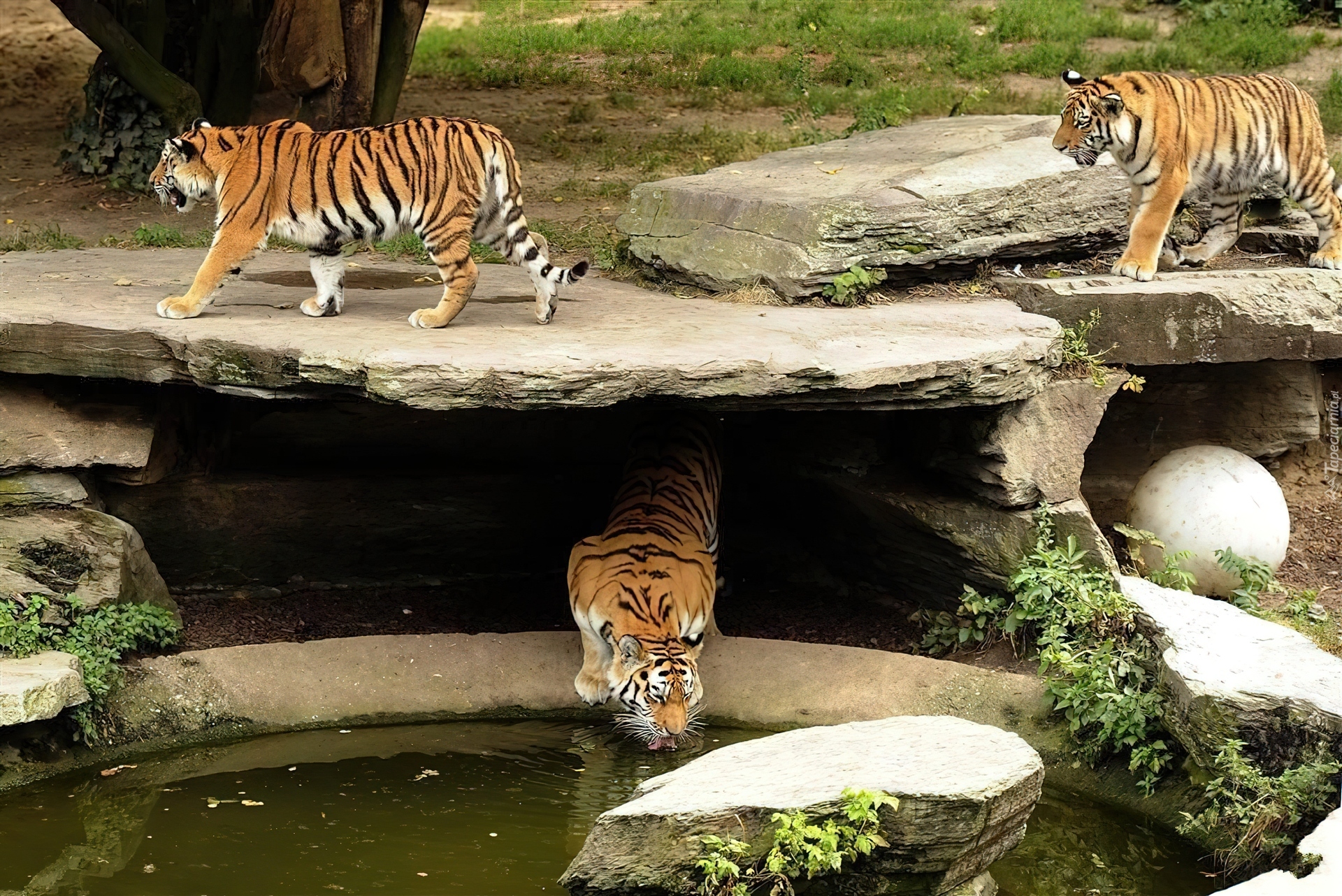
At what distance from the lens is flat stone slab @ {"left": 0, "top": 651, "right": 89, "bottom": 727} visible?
5.11m

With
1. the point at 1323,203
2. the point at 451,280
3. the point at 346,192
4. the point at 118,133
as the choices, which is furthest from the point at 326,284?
the point at 118,133

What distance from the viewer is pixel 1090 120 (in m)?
6.59

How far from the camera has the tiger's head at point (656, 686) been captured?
536 centimetres

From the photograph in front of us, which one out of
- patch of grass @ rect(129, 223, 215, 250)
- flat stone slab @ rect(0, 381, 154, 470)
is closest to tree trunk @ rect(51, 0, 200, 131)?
patch of grass @ rect(129, 223, 215, 250)

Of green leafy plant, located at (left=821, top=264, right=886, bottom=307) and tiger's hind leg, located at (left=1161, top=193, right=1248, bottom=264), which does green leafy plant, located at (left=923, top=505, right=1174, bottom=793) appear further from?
tiger's hind leg, located at (left=1161, top=193, right=1248, bottom=264)

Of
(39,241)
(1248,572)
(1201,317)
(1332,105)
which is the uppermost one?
(1332,105)

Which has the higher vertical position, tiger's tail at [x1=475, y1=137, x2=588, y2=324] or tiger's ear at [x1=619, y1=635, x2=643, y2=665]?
tiger's tail at [x1=475, y1=137, x2=588, y2=324]

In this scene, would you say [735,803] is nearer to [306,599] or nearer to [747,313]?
[747,313]

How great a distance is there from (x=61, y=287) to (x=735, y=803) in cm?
407

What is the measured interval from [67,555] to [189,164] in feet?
5.46

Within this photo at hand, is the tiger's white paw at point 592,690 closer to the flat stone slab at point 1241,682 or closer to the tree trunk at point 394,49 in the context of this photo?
the flat stone slab at point 1241,682

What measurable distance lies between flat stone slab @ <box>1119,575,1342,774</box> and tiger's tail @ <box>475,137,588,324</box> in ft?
8.82

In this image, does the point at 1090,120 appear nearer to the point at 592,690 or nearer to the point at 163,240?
the point at 592,690

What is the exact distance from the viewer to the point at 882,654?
19.6 ft
